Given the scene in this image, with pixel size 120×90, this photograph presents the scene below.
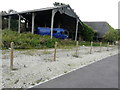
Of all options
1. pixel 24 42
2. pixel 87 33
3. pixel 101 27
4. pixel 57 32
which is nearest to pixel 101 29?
pixel 101 27

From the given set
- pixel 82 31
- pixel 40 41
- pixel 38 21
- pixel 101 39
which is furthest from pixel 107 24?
pixel 40 41

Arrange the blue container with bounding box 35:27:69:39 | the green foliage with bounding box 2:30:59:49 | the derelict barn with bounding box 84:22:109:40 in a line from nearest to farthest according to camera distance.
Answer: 1. the green foliage with bounding box 2:30:59:49
2. the blue container with bounding box 35:27:69:39
3. the derelict barn with bounding box 84:22:109:40

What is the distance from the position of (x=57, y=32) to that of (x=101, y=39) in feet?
65.0

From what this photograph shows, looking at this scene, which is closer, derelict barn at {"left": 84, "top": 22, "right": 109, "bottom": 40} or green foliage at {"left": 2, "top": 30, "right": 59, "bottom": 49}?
green foliage at {"left": 2, "top": 30, "right": 59, "bottom": 49}

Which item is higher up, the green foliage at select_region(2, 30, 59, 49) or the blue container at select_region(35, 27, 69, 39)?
the blue container at select_region(35, 27, 69, 39)

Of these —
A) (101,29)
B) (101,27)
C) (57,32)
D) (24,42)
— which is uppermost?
(101,27)

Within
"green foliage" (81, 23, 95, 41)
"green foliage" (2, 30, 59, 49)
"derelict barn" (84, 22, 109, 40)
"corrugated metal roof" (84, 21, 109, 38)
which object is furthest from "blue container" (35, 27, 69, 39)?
"corrugated metal roof" (84, 21, 109, 38)

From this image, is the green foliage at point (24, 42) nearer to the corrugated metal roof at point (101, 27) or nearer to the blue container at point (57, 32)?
the blue container at point (57, 32)

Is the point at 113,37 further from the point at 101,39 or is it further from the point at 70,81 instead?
the point at 70,81

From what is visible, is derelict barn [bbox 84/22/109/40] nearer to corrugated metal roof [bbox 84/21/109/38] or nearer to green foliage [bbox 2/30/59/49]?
corrugated metal roof [bbox 84/21/109/38]

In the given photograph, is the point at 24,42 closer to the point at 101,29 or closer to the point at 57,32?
the point at 57,32

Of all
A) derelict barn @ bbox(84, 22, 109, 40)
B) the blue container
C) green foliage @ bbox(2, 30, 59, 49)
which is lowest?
green foliage @ bbox(2, 30, 59, 49)

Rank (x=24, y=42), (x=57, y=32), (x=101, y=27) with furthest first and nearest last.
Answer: (x=101, y=27), (x=57, y=32), (x=24, y=42)

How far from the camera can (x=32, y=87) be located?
4.34m
